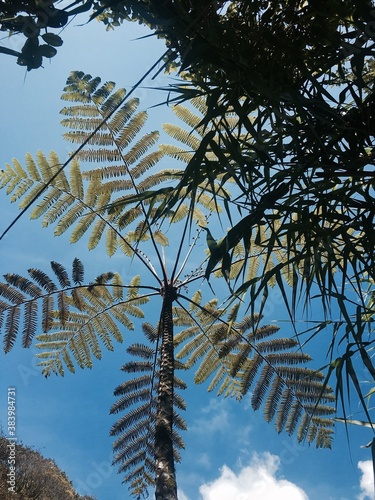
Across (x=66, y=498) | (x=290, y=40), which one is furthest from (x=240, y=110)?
(x=66, y=498)

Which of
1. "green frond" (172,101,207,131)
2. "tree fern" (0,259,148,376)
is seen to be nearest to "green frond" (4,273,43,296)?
"tree fern" (0,259,148,376)

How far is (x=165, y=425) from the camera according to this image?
15.8ft

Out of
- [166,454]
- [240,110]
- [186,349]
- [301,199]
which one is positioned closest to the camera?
[240,110]

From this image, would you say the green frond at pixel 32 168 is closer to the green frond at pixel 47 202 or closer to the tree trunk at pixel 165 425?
the green frond at pixel 47 202

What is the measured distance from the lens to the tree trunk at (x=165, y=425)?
4.37 meters

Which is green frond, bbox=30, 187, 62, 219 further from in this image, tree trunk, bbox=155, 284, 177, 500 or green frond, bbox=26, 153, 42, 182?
tree trunk, bbox=155, 284, 177, 500

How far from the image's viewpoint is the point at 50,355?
7.31 m

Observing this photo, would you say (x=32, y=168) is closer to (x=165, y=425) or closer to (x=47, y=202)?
(x=47, y=202)


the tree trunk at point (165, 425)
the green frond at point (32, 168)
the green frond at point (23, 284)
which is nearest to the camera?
the tree trunk at point (165, 425)

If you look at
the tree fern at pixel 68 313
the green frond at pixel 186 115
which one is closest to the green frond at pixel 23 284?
the tree fern at pixel 68 313

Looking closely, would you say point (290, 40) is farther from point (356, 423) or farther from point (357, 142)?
point (356, 423)

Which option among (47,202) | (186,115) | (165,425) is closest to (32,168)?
(47,202)

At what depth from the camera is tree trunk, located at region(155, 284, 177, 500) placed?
4.37 m

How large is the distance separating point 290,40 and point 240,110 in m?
0.67
